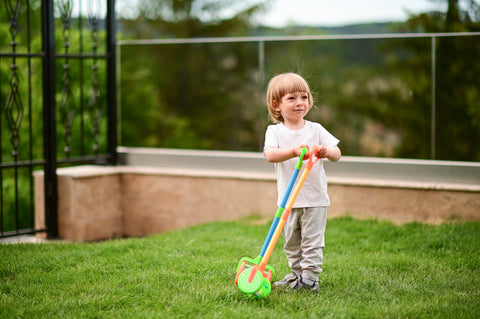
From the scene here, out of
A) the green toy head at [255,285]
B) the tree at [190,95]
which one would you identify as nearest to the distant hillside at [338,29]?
the tree at [190,95]

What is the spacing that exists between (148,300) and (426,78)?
12.9 feet

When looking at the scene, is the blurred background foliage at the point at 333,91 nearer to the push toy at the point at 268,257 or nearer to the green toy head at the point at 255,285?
the push toy at the point at 268,257

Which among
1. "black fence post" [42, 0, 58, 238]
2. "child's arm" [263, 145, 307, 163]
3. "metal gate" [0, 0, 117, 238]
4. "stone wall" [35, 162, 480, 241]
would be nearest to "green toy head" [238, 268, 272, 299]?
"child's arm" [263, 145, 307, 163]

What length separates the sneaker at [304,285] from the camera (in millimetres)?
3775

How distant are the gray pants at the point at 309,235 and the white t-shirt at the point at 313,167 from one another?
0.06 metres

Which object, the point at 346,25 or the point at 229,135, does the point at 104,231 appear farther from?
the point at 346,25

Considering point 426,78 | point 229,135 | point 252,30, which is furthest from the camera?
point 252,30

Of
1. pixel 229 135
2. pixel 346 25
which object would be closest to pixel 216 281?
pixel 229 135

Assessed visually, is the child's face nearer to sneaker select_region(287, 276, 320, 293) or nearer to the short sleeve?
the short sleeve

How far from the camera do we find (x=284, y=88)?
12.5 ft

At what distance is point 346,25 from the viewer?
12164 mm

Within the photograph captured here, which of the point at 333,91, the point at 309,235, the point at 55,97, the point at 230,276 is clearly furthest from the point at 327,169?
the point at 55,97

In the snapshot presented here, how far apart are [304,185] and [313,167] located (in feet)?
0.40

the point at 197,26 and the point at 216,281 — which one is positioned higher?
the point at 197,26
